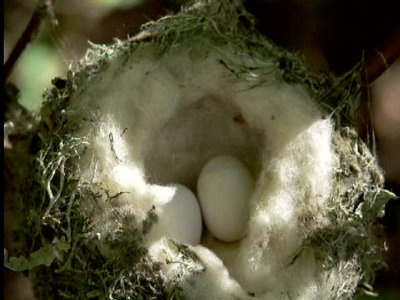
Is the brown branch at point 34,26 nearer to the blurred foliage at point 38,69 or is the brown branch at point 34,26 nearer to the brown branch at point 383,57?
the blurred foliage at point 38,69

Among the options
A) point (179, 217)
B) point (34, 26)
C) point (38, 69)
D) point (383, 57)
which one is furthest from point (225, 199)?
point (38, 69)

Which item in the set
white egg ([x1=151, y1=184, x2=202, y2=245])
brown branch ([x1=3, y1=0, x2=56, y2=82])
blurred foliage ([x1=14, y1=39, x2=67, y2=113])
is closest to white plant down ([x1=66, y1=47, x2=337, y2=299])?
white egg ([x1=151, y1=184, x2=202, y2=245])

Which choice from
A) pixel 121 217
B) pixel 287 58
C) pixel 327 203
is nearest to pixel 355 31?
pixel 287 58

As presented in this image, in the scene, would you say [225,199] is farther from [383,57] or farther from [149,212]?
[383,57]

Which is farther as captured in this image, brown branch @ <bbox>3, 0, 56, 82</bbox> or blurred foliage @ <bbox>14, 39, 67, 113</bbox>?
blurred foliage @ <bbox>14, 39, 67, 113</bbox>

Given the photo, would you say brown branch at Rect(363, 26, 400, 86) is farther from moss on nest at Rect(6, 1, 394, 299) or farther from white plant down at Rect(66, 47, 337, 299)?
white plant down at Rect(66, 47, 337, 299)

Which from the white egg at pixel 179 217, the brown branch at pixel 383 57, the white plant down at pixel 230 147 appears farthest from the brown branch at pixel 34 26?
the brown branch at pixel 383 57

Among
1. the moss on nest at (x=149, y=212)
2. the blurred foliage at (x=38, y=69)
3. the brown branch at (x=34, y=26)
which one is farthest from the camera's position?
the blurred foliage at (x=38, y=69)
